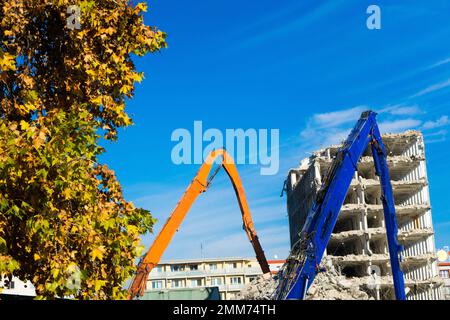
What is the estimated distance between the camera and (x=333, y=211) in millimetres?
33156

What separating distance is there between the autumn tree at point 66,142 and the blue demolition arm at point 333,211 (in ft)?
46.6

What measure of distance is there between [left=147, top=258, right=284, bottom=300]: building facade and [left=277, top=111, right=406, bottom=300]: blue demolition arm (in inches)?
4021

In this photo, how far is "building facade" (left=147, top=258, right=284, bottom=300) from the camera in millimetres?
142000

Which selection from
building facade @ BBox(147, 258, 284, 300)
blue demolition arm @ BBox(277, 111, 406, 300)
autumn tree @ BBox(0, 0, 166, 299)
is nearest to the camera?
autumn tree @ BBox(0, 0, 166, 299)

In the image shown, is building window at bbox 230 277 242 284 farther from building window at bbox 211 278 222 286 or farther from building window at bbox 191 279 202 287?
building window at bbox 191 279 202 287

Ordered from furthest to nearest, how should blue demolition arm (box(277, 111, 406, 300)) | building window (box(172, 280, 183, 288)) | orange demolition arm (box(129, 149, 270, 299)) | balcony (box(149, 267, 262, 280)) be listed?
building window (box(172, 280, 183, 288)) → balcony (box(149, 267, 262, 280)) → orange demolition arm (box(129, 149, 270, 299)) → blue demolition arm (box(277, 111, 406, 300))

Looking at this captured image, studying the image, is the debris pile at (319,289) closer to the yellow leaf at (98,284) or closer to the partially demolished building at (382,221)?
the partially demolished building at (382,221)

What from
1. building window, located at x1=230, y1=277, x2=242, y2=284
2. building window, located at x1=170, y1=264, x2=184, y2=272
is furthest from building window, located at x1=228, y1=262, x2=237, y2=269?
building window, located at x1=170, y1=264, x2=184, y2=272
